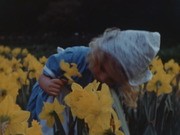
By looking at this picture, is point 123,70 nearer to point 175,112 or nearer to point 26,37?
point 175,112

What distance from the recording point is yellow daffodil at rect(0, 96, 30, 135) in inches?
65.7

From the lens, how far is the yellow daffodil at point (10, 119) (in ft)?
5.48

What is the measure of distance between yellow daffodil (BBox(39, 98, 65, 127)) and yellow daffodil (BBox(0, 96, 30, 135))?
1.77 ft

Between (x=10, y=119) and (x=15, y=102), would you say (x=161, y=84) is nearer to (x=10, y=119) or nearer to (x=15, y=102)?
(x=15, y=102)

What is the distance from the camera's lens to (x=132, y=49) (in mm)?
2725

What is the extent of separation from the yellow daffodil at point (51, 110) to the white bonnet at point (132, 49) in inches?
19.2

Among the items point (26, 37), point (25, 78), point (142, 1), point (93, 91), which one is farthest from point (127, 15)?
point (93, 91)

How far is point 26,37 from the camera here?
49.8 feet

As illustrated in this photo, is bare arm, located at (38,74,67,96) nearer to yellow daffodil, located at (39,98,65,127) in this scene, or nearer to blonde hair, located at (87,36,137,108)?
blonde hair, located at (87,36,137,108)

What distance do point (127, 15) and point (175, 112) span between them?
11812mm

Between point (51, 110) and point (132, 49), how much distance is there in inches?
23.0

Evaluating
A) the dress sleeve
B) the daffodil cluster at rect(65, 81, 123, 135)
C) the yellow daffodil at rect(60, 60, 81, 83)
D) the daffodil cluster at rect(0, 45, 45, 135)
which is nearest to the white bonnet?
the yellow daffodil at rect(60, 60, 81, 83)

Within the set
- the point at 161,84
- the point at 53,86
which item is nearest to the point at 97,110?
the point at 53,86

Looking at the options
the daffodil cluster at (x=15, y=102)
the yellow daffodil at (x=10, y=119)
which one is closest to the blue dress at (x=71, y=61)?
the daffodil cluster at (x=15, y=102)
